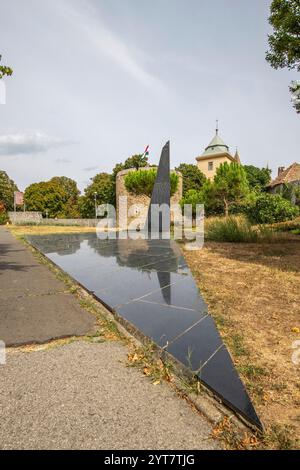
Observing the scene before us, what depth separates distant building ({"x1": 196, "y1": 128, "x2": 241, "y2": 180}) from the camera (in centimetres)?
4691

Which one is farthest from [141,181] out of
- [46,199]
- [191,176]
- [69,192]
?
[69,192]

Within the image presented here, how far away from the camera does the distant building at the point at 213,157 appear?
154 ft

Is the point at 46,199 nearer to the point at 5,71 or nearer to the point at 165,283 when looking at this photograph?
the point at 5,71

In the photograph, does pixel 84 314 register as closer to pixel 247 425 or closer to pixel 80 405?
pixel 80 405

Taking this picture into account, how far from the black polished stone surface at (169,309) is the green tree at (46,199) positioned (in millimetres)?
51054

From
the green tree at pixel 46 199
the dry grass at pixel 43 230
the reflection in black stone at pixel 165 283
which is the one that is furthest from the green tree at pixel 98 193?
the reflection in black stone at pixel 165 283

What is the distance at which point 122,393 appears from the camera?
1566 mm

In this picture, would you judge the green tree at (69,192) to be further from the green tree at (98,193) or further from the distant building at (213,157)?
the distant building at (213,157)

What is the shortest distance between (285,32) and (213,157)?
42.0 m

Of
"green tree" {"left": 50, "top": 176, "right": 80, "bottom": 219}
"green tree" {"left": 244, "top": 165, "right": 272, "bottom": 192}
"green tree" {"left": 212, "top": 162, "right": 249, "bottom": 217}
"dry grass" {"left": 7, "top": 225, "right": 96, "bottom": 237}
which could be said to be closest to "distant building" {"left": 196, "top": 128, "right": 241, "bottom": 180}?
"green tree" {"left": 244, "top": 165, "right": 272, "bottom": 192}

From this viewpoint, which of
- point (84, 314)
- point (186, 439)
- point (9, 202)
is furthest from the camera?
point (9, 202)

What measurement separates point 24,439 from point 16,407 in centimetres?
25

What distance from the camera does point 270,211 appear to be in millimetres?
14586
